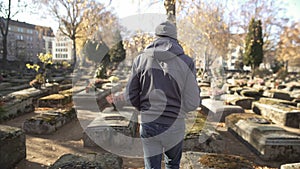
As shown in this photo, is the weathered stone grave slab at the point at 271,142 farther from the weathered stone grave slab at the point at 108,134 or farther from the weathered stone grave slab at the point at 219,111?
the weathered stone grave slab at the point at 108,134

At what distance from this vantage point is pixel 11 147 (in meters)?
4.19

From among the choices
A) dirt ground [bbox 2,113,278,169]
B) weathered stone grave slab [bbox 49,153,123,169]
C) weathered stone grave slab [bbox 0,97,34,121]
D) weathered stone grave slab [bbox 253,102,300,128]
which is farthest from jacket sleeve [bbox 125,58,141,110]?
weathered stone grave slab [bbox 253,102,300,128]

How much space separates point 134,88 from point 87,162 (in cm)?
136

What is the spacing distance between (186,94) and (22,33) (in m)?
78.9

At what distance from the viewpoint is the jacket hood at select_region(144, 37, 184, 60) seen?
95.0 inches

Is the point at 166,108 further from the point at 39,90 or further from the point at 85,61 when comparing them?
the point at 85,61

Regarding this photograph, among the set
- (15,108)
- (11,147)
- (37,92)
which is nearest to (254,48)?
(37,92)

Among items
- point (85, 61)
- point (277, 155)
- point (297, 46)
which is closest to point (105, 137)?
point (277, 155)

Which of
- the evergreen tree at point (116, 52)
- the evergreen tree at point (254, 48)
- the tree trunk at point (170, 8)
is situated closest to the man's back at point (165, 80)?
the tree trunk at point (170, 8)

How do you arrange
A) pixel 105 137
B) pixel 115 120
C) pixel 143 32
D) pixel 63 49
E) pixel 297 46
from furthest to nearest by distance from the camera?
1. pixel 63 49
2. pixel 297 46
3. pixel 143 32
4. pixel 115 120
5. pixel 105 137

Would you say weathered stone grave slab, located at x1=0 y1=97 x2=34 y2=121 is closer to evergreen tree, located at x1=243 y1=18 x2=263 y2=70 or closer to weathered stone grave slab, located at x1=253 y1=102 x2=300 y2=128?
weathered stone grave slab, located at x1=253 y1=102 x2=300 y2=128

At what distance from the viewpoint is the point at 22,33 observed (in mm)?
70625

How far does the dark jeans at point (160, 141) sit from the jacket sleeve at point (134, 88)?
11.4 inches

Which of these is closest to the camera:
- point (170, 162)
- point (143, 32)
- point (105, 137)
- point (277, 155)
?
point (170, 162)
